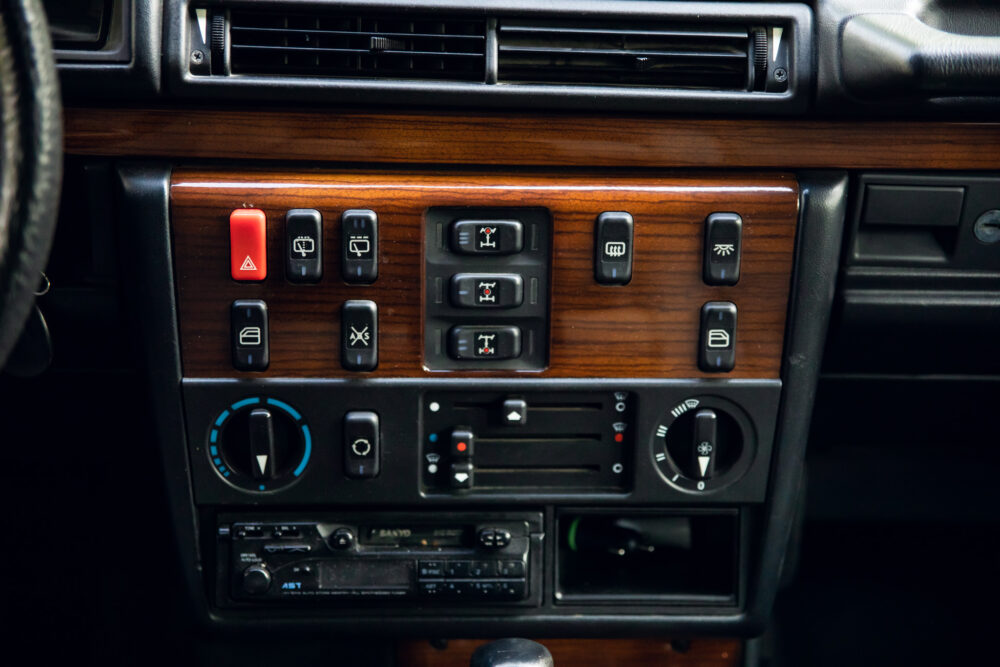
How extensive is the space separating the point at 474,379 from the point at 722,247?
278 mm

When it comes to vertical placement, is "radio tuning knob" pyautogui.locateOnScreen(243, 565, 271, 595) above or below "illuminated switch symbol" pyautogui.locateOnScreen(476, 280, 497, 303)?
below

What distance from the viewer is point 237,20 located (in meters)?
0.88

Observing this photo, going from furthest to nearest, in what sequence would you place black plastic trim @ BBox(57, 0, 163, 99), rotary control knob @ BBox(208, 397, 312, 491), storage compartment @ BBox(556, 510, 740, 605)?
storage compartment @ BBox(556, 510, 740, 605) → rotary control knob @ BBox(208, 397, 312, 491) → black plastic trim @ BBox(57, 0, 163, 99)

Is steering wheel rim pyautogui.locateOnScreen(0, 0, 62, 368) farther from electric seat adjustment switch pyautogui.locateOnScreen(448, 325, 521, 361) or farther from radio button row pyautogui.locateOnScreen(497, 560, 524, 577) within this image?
radio button row pyautogui.locateOnScreen(497, 560, 524, 577)

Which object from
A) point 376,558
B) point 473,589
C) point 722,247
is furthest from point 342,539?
point 722,247

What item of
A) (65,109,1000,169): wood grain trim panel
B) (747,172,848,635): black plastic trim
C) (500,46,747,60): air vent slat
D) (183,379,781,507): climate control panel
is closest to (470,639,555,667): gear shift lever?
(183,379,781,507): climate control panel

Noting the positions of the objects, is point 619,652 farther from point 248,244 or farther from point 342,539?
point 248,244

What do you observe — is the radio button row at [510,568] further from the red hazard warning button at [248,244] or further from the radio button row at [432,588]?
the red hazard warning button at [248,244]

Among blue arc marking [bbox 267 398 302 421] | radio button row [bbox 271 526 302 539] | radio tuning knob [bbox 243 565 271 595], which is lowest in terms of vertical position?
radio tuning knob [bbox 243 565 271 595]

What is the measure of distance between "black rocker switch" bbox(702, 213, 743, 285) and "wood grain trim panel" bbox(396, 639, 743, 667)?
1.61 ft

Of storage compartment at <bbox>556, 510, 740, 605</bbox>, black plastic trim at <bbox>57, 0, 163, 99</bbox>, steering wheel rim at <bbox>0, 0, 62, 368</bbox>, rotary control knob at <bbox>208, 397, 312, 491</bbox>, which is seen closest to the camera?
steering wheel rim at <bbox>0, 0, 62, 368</bbox>

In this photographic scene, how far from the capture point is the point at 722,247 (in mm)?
941

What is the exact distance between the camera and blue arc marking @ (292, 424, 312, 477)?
984 millimetres

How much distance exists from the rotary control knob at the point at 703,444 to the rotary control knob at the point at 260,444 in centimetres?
37
